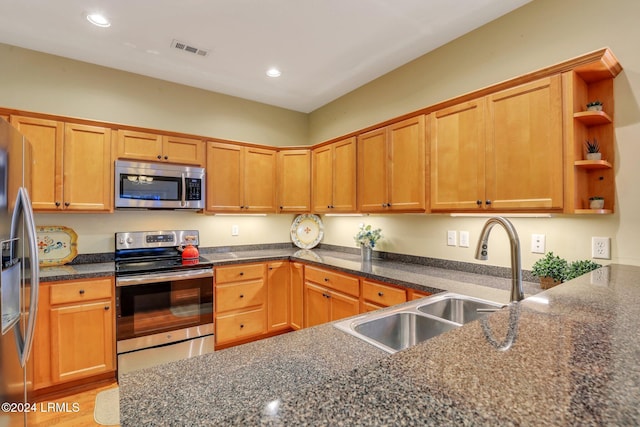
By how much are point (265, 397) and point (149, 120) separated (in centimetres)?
329

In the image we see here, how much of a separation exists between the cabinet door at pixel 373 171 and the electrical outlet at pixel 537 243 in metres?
1.11

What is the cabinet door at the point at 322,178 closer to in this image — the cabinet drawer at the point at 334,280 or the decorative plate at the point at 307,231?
the decorative plate at the point at 307,231

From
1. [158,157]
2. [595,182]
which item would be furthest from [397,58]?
[158,157]

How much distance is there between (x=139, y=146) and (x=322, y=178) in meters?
1.85

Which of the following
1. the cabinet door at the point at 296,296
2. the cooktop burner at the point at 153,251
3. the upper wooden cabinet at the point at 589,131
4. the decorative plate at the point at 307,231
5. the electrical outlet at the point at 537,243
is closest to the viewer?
the upper wooden cabinet at the point at 589,131

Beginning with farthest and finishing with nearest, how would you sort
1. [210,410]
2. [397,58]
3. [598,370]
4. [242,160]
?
[242,160] → [397,58] → [210,410] → [598,370]

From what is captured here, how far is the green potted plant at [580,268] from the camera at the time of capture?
175cm

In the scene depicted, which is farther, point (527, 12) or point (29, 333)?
point (527, 12)

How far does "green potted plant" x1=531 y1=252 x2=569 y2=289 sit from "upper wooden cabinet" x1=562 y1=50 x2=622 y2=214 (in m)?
0.31

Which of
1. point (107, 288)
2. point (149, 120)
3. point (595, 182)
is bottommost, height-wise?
point (107, 288)

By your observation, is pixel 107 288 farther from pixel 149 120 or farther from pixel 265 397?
pixel 265 397

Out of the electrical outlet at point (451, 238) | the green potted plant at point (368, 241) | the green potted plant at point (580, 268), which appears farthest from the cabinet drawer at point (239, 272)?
the green potted plant at point (580, 268)

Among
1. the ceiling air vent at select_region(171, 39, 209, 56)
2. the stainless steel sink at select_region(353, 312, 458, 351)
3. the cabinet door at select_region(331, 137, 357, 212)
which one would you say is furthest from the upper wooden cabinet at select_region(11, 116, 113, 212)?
the stainless steel sink at select_region(353, 312, 458, 351)

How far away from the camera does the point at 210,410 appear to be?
723mm
